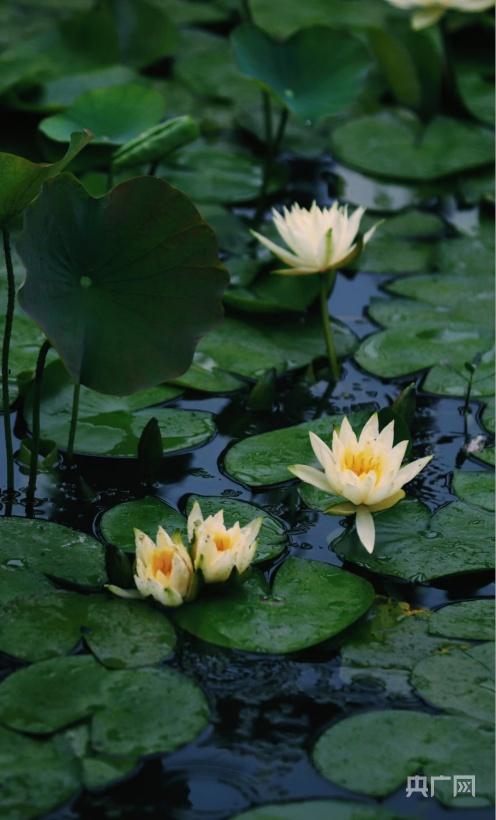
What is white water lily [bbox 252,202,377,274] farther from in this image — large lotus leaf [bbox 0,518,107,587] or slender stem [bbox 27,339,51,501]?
large lotus leaf [bbox 0,518,107,587]

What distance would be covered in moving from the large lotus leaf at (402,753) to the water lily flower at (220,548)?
1.01 feet

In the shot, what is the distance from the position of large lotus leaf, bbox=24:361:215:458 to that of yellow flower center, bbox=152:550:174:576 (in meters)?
0.44

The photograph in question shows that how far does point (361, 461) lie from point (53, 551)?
20.6 inches

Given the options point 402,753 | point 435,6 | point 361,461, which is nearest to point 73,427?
point 361,461

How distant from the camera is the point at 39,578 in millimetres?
1852

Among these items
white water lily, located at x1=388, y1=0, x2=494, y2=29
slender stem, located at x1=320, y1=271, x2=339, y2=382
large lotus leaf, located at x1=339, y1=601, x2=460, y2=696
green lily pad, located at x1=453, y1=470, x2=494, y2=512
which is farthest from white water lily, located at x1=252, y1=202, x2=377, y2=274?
white water lily, located at x1=388, y1=0, x2=494, y2=29

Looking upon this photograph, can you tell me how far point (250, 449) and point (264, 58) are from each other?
56.6 inches

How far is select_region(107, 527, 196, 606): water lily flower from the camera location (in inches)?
70.2

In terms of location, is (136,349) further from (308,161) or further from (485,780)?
(308,161)

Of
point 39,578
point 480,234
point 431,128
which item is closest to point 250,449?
point 39,578

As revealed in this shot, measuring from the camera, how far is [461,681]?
5.64 ft

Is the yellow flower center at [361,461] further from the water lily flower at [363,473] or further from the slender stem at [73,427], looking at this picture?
the slender stem at [73,427]

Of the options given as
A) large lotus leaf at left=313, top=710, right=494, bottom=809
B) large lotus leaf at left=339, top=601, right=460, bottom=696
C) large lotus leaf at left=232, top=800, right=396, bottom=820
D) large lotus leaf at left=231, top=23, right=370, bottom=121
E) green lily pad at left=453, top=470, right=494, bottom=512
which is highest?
large lotus leaf at left=231, top=23, right=370, bottom=121

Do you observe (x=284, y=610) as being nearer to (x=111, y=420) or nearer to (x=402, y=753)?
(x=402, y=753)
